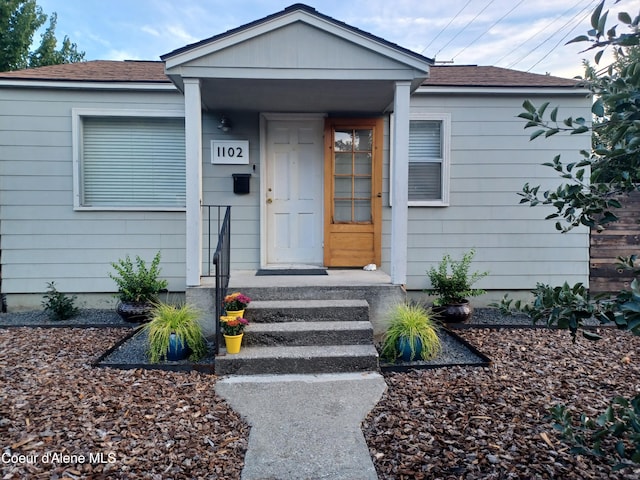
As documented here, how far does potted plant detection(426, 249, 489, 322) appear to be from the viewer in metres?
4.94

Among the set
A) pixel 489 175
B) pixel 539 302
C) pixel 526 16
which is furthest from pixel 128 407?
pixel 526 16

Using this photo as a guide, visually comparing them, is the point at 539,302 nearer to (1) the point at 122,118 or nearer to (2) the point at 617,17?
(2) the point at 617,17

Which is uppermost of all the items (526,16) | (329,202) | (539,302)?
(526,16)

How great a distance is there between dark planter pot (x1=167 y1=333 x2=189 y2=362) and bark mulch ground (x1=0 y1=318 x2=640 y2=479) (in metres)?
0.24

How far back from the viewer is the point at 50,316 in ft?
17.0

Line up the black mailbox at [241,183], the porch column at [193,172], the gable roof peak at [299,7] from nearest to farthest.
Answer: the gable roof peak at [299,7] → the porch column at [193,172] → the black mailbox at [241,183]

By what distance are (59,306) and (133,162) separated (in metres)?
1.98

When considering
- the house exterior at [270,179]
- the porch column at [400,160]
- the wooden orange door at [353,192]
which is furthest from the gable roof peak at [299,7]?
the wooden orange door at [353,192]

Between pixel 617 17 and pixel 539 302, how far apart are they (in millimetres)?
966

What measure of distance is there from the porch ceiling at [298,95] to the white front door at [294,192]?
0.33 metres

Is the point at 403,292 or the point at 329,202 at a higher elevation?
the point at 329,202

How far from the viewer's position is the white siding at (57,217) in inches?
210

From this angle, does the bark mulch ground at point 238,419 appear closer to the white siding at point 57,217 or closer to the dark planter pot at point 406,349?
the dark planter pot at point 406,349

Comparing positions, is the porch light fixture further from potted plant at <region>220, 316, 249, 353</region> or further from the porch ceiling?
potted plant at <region>220, 316, 249, 353</region>
